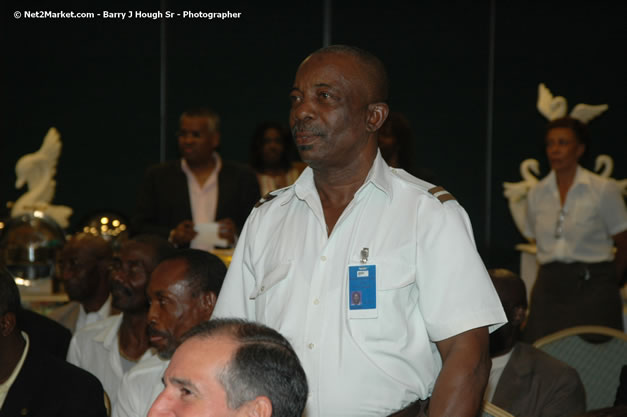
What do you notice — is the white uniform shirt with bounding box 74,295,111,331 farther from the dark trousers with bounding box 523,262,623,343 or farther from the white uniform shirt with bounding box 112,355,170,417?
the dark trousers with bounding box 523,262,623,343

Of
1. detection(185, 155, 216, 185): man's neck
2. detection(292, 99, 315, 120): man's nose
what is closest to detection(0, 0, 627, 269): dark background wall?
detection(185, 155, 216, 185): man's neck

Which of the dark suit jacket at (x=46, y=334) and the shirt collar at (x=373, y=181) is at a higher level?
the shirt collar at (x=373, y=181)

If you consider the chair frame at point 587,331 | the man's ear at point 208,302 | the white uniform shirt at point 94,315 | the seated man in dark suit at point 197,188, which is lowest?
the white uniform shirt at point 94,315

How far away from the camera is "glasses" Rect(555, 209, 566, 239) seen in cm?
443

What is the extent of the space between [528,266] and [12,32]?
458cm

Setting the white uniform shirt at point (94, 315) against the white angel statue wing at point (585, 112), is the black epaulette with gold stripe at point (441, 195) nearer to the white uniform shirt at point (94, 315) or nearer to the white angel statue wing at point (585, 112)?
the white uniform shirt at point (94, 315)

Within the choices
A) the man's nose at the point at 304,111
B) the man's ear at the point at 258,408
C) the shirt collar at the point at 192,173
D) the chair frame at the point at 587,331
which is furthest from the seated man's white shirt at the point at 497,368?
the shirt collar at the point at 192,173

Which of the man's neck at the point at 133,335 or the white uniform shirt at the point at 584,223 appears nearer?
the man's neck at the point at 133,335

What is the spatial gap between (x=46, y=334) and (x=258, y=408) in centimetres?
223

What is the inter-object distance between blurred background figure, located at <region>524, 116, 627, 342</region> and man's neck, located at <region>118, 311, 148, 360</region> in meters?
2.11

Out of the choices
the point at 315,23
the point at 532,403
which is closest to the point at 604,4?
→ the point at 315,23

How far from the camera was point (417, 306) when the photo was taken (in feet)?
5.97

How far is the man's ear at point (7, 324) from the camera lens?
2504 mm

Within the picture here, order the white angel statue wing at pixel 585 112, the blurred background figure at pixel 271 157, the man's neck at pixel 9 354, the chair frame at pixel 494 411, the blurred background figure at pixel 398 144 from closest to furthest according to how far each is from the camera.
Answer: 1. the chair frame at pixel 494 411
2. the man's neck at pixel 9 354
3. the blurred background figure at pixel 398 144
4. the blurred background figure at pixel 271 157
5. the white angel statue wing at pixel 585 112
